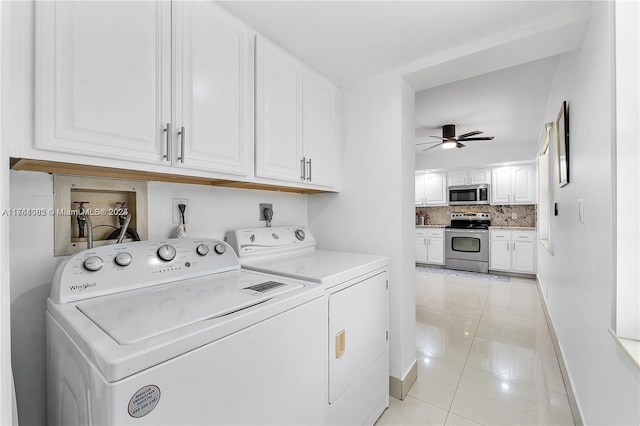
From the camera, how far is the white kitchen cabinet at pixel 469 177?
18.5ft

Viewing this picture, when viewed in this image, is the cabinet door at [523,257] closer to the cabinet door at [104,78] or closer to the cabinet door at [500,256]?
the cabinet door at [500,256]

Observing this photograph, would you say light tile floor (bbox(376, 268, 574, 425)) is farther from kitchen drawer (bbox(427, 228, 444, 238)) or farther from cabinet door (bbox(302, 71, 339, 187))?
kitchen drawer (bbox(427, 228, 444, 238))

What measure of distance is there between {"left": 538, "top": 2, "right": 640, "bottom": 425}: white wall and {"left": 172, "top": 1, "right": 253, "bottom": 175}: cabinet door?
1.55 metres

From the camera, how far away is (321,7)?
1.40 metres

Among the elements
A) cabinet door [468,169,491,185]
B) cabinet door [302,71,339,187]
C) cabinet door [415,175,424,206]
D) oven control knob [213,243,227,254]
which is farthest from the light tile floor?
cabinet door [415,175,424,206]

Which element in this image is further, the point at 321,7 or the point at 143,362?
the point at 321,7

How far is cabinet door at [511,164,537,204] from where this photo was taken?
5145 millimetres

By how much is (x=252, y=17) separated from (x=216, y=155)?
0.77 metres

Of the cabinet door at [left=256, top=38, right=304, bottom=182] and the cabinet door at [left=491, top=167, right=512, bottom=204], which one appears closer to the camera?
the cabinet door at [left=256, top=38, right=304, bottom=182]

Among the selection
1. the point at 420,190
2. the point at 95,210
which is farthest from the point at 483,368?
the point at 420,190

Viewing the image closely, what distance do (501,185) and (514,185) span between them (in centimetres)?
21

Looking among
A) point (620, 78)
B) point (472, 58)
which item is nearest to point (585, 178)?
point (620, 78)

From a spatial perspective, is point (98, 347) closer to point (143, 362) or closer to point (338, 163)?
point (143, 362)

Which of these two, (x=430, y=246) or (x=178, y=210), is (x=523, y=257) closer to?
(x=430, y=246)
